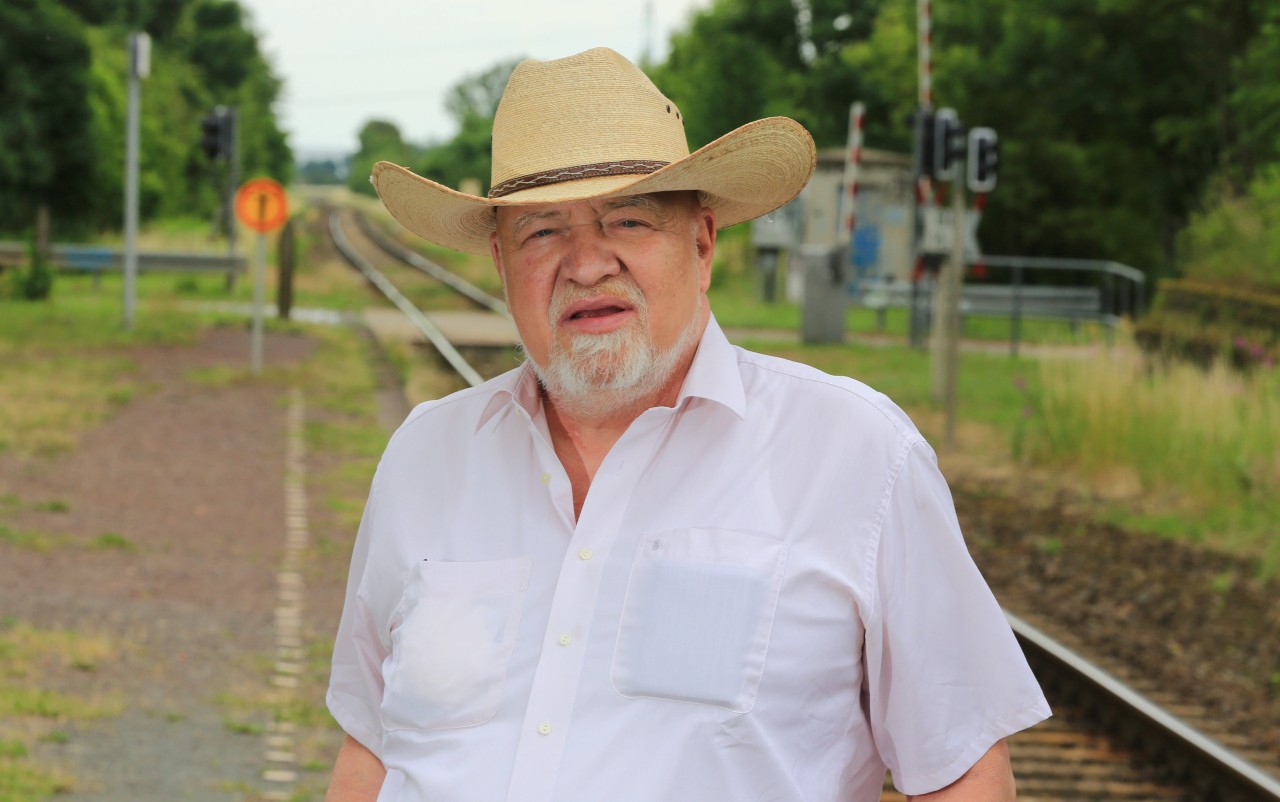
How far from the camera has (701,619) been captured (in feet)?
7.54

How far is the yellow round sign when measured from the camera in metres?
15.8

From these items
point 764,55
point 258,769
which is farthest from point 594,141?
point 764,55

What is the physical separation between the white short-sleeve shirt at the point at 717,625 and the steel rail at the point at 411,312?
3256 millimetres

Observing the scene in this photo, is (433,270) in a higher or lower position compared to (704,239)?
lower

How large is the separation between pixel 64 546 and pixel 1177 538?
6.00m

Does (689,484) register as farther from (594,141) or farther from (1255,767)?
(1255,767)

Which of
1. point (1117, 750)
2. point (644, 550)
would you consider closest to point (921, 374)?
point (1117, 750)

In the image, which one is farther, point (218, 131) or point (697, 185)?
point (218, 131)

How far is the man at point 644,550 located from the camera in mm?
2281

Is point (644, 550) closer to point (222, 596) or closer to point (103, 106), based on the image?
point (222, 596)

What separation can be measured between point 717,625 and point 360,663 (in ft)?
2.34

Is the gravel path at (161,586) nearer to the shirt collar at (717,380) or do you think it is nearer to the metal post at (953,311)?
the shirt collar at (717,380)

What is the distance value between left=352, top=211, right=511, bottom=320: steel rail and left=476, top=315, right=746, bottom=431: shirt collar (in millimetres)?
11033

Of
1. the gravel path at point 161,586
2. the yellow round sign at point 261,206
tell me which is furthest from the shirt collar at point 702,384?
the yellow round sign at point 261,206
